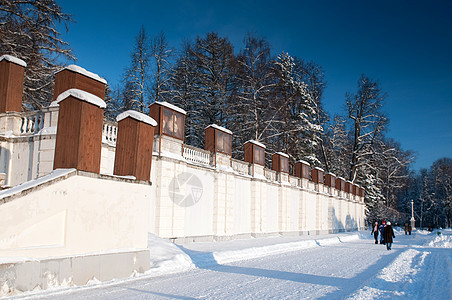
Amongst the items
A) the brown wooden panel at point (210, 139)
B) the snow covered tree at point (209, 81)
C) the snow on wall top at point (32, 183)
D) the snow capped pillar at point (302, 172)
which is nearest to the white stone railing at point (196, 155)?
the brown wooden panel at point (210, 139)

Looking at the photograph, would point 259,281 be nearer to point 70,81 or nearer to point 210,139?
point 70,81

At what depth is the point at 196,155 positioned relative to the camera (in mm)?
17453

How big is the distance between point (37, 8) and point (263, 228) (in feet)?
56.6

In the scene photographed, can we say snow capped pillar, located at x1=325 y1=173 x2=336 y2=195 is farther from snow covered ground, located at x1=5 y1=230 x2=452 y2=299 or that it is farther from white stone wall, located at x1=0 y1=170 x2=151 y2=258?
white stone wall, located at x1=0 y1=170 x2=151 y2=258

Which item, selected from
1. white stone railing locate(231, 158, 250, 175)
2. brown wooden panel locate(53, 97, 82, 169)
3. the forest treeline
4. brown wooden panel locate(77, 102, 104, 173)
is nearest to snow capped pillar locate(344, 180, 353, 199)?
the forest treeline

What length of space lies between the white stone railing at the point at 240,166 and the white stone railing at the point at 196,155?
104 inches

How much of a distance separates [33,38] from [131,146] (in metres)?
12.3

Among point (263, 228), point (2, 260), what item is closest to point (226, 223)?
point (263, 228)

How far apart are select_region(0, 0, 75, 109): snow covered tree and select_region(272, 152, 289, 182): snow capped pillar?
15031 millimetres

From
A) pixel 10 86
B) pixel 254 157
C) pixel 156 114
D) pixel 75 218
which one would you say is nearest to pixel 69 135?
pixel 75 218

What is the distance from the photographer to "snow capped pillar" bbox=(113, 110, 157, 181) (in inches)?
353

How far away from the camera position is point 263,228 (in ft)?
74.8

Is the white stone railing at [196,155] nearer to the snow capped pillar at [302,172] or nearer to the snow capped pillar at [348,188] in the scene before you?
the snow capped pillar at [302,172]

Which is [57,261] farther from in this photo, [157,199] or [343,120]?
[343,120]
